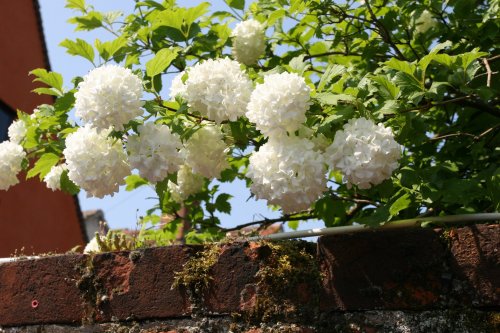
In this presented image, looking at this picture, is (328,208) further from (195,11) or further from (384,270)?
(195,11)

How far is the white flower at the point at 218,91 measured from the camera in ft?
6.32

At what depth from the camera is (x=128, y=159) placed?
76.7 inches

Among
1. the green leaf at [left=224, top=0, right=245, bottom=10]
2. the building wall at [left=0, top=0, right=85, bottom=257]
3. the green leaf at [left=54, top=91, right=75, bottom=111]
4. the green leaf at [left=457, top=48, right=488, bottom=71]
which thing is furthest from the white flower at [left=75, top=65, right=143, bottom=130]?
the building wall at [left=0, top=0, right=85, bottom=257]

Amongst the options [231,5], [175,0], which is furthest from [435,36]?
[175,0]

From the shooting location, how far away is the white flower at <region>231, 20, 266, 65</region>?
9.96 feet

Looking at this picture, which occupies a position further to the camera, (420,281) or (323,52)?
(323,52)

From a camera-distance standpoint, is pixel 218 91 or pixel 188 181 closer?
pixel 218 91

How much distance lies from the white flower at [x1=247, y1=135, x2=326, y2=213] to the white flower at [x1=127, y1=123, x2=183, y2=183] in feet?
0.85

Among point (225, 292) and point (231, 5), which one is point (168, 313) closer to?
point (225, 292)

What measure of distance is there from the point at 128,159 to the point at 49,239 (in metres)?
8.53

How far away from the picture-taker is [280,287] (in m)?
1.90

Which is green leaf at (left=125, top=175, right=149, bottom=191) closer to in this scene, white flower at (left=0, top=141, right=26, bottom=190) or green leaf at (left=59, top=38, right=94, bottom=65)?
white flower at (left=0, top=141, right=26, bottom=190)

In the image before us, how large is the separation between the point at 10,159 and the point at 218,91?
42.4 inches

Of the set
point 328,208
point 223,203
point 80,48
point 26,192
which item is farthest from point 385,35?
point 26,192
